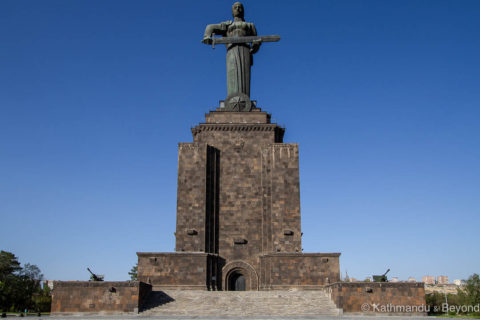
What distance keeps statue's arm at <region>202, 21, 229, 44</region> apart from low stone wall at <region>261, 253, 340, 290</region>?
18.0m

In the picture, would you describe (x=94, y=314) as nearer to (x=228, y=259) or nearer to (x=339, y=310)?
(x=228, y=259)

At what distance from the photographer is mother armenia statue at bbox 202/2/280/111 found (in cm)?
3472

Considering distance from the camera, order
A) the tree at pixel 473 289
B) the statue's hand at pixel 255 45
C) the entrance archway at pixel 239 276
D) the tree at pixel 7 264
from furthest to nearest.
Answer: the tree at pixel 7 264 → the tree at pixel 473 289 → the statue's hand at pixel 255 45 → the entrance archway at pixel 239 276

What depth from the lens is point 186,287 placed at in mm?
27938

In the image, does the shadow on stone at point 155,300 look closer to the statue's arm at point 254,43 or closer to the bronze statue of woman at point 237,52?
the bronze statue of woman at point 237,52

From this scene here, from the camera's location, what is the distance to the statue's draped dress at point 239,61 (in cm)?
3500

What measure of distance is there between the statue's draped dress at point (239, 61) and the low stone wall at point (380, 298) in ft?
58.9

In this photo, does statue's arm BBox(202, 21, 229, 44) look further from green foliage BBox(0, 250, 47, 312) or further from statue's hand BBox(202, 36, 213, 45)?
green foliage BBox(0, 250, 47, 312)

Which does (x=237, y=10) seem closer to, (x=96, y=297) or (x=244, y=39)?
(x=244, y=39)

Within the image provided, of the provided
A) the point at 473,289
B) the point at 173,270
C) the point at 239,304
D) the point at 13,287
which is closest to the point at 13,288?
Answer: the point at 13,287

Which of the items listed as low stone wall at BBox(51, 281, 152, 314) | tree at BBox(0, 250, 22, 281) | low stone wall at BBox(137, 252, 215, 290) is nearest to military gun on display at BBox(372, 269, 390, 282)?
low stone wall at BBox(137, 252, 215, 290)

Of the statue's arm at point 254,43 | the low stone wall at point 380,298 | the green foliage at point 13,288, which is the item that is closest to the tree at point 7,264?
the green foliage at point 13,288

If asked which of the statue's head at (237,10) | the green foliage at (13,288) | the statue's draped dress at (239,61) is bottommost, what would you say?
the green foliage at (13,288)

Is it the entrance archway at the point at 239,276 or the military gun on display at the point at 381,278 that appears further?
the entrance archway at the point at 239,276
